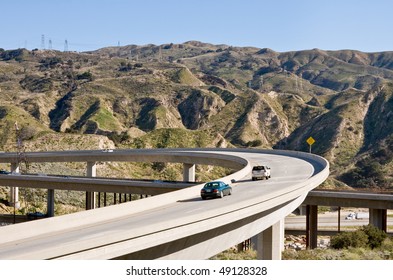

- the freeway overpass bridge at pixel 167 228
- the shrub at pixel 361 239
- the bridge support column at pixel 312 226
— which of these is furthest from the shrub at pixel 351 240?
the bridge support column at pixel 312 226

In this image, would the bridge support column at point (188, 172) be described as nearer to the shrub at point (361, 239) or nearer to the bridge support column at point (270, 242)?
the shrub at point (361, 239)

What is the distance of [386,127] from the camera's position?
17088cm

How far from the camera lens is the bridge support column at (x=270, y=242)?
127 feet

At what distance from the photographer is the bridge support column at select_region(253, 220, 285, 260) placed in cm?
3878

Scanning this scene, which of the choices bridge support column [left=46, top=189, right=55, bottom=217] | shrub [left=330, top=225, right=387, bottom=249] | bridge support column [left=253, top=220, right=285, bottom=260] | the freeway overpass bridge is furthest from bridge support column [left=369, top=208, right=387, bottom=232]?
bridge support column [left=46, top=189, right=55, bottom=217]

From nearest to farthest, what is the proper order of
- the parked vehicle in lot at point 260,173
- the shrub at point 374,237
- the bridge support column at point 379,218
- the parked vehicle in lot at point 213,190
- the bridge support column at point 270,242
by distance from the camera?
1. the parked vehicle in lot at point 213,190
2. the bridge support column at point 270,242
3. the parked vehicle in lot at point 260,173
4. the shrub at point 374,237
5. the bridge support column at point 379,218

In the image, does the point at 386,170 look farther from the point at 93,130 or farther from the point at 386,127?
the point at 93,130

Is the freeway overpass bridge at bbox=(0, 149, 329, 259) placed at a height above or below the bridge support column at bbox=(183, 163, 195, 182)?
above

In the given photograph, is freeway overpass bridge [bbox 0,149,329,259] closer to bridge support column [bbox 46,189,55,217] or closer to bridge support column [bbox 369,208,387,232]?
bridge support column [bbox 369,208,387,232]

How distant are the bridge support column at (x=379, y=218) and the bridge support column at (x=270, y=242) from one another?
23.2 m

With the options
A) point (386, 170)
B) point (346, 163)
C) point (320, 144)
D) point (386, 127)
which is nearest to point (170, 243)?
point (386, 170)

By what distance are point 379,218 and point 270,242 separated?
24.5 metres

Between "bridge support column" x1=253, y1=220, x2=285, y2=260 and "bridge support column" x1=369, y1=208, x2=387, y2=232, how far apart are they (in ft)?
76.3

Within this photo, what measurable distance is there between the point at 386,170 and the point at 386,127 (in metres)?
43.8
